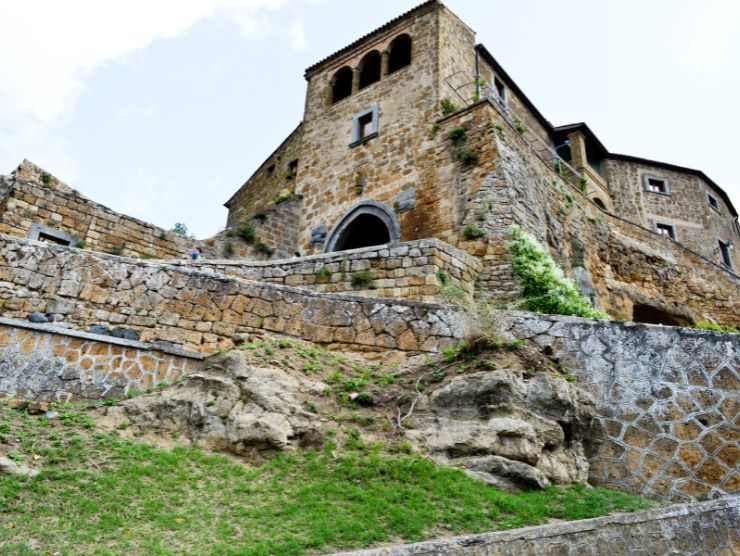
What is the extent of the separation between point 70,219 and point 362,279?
20.5ft

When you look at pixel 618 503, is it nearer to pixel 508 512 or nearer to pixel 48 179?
pixel 508 512

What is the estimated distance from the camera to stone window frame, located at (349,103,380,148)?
639 inches

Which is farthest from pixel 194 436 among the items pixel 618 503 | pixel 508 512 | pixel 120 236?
pixel 120 236

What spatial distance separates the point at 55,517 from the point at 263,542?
4.85ft

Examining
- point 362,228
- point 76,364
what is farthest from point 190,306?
point 362,228

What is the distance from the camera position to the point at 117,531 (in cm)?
434

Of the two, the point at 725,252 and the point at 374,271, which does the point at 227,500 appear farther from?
the point at 725,252

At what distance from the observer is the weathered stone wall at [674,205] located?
24641mm

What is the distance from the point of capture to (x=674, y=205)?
25.4m

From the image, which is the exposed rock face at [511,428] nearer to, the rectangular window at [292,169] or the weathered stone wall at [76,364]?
the weathered stone wall at [76,364]

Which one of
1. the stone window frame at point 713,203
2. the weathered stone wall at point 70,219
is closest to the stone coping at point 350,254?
the weathered stone wall at point 70,219

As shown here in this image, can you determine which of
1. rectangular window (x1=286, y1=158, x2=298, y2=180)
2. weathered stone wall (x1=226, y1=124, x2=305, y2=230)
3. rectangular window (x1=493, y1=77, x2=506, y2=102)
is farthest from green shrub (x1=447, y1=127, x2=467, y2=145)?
rectangular window (x1=286, y1=158, x2=298, y2=180)

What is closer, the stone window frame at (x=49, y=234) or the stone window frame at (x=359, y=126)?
the stone window frame at (x=49, y=234)

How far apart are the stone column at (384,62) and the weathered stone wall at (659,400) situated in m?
11.5
